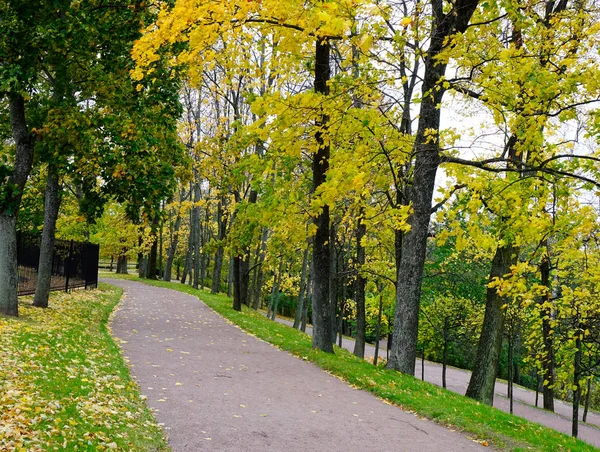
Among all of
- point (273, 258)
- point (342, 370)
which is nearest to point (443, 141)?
point (342, 370)

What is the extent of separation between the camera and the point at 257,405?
22.5 feet

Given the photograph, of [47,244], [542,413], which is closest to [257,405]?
[47,244]

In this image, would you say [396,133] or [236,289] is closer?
[396,133]

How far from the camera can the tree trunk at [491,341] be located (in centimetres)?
1220

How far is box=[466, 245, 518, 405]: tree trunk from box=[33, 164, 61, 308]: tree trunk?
11.0 metres

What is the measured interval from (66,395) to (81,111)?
7.51m

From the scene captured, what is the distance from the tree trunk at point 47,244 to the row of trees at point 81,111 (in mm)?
55

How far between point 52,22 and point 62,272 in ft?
37.2

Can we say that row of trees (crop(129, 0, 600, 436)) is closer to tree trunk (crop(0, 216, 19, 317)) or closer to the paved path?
tree trunk (crop(0, 216, 19, 317))

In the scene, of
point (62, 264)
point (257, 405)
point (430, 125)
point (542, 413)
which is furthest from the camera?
point (542, 413)

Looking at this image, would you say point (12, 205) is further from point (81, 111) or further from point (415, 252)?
point (415, 252)

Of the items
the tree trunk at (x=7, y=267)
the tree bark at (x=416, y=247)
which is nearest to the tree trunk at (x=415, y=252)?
the tree bark at (x=416, y=247)

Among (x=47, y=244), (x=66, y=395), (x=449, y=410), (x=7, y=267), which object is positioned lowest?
(x=449, y=410)

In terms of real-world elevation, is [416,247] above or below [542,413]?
above
